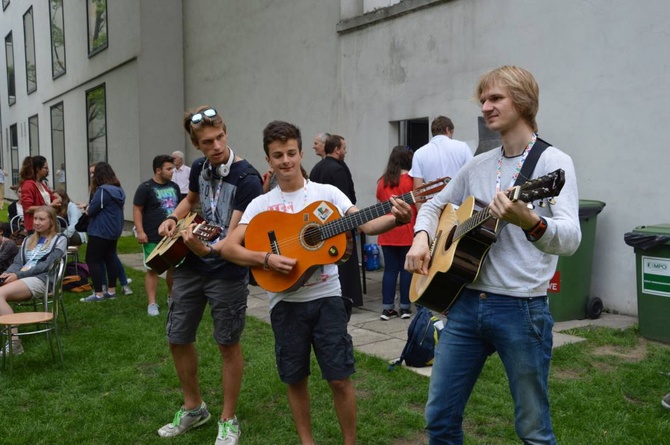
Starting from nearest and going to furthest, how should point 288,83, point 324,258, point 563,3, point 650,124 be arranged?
point 324,258
point 650,124
point 563,3
point 288,83

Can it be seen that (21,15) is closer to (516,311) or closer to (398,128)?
(398,128)

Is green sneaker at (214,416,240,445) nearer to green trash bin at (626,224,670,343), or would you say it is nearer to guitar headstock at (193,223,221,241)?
guitar headstock at (193,223,221,241)

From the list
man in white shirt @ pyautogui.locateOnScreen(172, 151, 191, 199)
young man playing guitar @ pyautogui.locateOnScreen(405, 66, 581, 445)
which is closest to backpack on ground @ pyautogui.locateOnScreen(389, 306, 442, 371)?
young man playing guitar @ pyautogui.locateOnScreen(405, 66, 581, 445)

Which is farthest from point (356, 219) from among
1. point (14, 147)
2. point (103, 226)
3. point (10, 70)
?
point (10, 70)

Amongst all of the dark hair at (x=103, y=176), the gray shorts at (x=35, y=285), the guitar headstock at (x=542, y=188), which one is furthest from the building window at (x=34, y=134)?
the guitar headstock at (x=542, y=188)

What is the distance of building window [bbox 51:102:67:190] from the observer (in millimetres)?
21812

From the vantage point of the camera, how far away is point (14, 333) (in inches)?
223

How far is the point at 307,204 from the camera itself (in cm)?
320

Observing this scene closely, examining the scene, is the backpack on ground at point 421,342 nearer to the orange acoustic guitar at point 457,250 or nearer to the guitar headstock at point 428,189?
the guitar headstock at point 428,189

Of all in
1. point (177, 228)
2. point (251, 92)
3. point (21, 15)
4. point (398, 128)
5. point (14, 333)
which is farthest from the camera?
point (21, 15)

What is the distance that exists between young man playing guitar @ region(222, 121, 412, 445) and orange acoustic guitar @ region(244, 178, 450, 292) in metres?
0.03

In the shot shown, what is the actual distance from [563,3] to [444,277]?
5461 millimetres

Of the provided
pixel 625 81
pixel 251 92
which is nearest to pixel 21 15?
pixel 251 92

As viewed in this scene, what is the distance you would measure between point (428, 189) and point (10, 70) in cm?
3404
